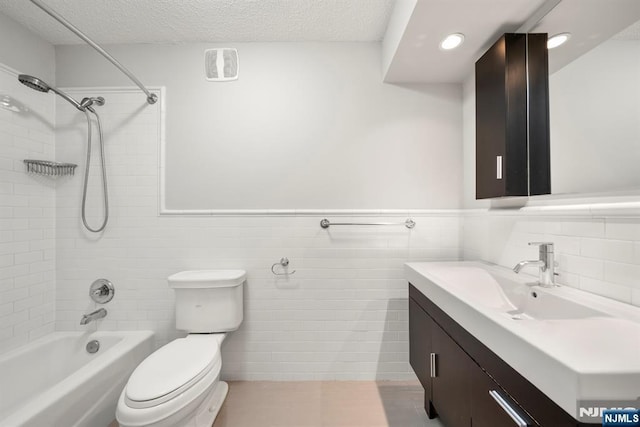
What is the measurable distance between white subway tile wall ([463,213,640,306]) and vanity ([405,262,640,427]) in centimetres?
7

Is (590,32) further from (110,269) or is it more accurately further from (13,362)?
(13,362)

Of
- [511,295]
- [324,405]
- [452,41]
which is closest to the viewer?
[511,295]

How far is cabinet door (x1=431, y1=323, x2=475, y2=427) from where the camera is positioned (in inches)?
43.4

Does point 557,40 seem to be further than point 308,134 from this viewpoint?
No

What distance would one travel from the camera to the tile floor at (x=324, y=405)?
164 cm

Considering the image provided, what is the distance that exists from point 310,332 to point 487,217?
1414 millimetres

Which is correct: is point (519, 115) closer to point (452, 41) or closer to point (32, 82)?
point (452, 41)

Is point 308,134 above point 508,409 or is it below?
above

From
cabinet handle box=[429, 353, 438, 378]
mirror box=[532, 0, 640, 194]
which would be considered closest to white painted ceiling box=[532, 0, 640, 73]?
mirror box=[532, 0, 640, 194]

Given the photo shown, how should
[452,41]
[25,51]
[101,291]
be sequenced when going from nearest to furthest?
[452,41], [25,51], [101,291]

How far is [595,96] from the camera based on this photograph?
3.62 feet

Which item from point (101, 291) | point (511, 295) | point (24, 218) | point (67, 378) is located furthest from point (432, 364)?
point (24, 218)

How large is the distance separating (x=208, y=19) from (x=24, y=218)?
69.0 inches

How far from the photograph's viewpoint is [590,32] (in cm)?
111
